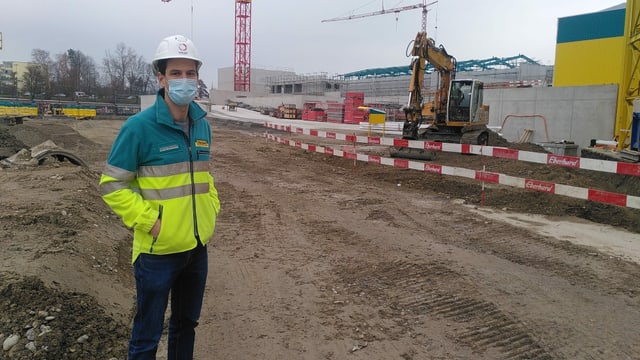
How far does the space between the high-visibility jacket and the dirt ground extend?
57.3 inches

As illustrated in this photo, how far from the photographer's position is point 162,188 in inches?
105

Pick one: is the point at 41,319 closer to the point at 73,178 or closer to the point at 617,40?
the point at 73,178

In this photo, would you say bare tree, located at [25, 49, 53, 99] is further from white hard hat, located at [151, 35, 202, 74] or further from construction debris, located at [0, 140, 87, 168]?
white hard hat, located at [151, 35, 202, 74]

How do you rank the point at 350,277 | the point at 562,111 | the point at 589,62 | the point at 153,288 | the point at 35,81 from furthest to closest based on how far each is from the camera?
the point at 35,81
the point at 589,62
the point at 562,111
the point at 350,277
the point at 153,288

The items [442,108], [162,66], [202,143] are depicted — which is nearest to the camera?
[162,66]

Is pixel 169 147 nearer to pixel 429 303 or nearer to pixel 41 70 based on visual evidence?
pixel 429 303

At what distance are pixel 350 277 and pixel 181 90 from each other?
3432 millimetres

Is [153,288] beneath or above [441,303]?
above

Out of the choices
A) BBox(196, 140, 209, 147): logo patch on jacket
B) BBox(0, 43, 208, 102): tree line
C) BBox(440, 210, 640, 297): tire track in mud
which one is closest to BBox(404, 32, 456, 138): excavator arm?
BBox(440, 210, 640, 297): tire track in mud

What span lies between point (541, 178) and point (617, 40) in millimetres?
25924

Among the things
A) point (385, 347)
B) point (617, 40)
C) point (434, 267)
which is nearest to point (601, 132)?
point (617, 40)

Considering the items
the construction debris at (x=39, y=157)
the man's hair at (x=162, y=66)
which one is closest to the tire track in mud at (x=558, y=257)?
the man's hair at (x=162, y=66)

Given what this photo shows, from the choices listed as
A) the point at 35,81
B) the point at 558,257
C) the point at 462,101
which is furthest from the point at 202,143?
the point at 35,81

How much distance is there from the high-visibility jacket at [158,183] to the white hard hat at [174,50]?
0.25 meters
